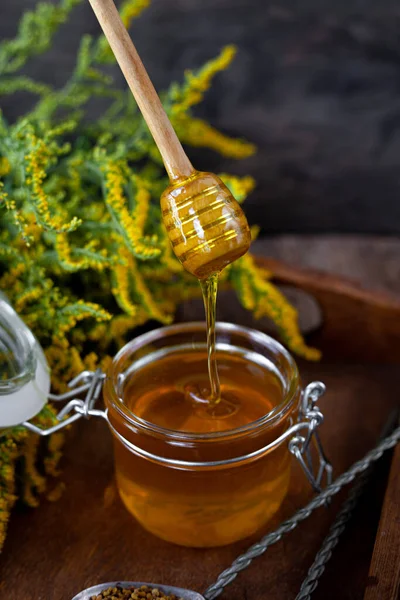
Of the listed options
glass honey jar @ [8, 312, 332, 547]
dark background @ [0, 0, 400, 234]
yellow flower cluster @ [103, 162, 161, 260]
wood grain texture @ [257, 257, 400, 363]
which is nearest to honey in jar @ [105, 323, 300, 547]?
glass honey jar @ [8, 312, 332, 547]

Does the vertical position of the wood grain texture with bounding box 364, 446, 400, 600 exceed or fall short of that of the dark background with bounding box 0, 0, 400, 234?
it falls short

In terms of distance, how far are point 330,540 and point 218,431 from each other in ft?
0.53

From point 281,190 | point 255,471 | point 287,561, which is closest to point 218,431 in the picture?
point 255,471

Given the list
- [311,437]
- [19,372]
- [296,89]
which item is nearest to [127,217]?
[19,372]

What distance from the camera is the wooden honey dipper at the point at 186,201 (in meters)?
0.61

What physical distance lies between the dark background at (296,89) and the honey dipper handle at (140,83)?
0.73 metres

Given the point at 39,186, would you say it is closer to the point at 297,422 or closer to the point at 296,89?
the point at 297,422

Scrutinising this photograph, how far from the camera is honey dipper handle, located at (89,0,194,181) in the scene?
61 centimetres

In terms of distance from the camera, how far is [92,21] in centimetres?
131

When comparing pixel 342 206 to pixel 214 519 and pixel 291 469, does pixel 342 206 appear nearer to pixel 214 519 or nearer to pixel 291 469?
pixel 291 469

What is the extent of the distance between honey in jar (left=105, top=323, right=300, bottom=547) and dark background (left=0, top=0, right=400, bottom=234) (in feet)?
2.32

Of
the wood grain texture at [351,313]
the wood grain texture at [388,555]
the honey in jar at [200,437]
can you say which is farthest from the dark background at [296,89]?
the wood grain texture at [388,555]

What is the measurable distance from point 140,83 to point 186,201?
112 mm

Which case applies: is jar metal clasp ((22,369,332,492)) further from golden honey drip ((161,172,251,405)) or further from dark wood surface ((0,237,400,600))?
golden honey drip ((161,172,251,405))
